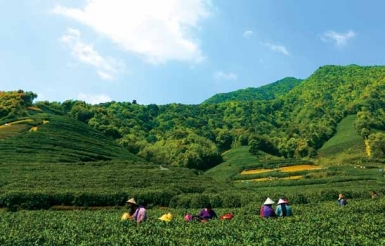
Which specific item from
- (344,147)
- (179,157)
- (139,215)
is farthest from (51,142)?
(344,147)

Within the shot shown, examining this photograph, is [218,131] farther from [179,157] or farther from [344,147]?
[344,147]

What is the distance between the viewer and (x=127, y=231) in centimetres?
1652

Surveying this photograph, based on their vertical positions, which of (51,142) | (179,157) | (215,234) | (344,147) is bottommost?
(215,234)

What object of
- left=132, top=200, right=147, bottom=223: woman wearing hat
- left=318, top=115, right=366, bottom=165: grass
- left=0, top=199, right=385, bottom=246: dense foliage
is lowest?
Answer: left=0, top=199, right=385, bottom=246: dense foliage

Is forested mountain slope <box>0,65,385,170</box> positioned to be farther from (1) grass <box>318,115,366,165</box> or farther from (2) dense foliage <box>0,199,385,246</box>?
(2) dense foliage <box>0,199,385,246</box>

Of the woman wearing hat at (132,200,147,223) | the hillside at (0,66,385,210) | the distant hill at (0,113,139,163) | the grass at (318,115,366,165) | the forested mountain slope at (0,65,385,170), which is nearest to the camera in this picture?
the woman wearing hat at (132,200,147,223)

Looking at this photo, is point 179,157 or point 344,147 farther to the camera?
point 344,147

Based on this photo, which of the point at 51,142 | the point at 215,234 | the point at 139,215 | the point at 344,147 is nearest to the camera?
the point at 215,234

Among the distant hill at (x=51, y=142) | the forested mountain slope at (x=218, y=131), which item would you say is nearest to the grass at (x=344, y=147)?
the forested mountain slope at (x=218, y=131)

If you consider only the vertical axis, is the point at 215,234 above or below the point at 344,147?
below

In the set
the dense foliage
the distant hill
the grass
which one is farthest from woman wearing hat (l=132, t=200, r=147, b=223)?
the grass

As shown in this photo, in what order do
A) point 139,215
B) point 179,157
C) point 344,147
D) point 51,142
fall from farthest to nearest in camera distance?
point 344,147 < point 179,157 < point 51,142 < point 139,215

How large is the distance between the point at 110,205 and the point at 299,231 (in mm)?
37330

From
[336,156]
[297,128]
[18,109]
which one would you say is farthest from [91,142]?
[297,128]
